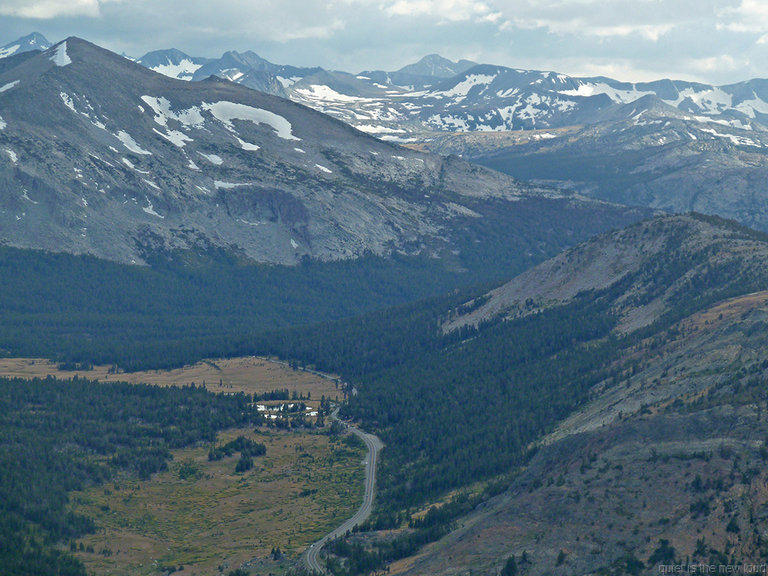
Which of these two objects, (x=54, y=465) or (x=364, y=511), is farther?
(x=54, y=465)

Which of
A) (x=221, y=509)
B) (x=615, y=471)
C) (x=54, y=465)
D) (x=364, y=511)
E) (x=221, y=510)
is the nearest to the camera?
(x=615, y=471)

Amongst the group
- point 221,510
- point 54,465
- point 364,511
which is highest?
point 54,465

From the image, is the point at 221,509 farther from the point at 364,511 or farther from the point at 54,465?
the point at 54,465

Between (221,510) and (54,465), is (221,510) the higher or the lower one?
the lower one

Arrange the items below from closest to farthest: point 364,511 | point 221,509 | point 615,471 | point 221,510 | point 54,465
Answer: point 615,471, point 364,511, point 221,510, point 221,509, point 54,465

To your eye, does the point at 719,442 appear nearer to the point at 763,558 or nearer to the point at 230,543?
the point at 763,558

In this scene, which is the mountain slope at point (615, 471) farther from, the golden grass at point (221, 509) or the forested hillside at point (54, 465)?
the forested hillside at point (54, 465)

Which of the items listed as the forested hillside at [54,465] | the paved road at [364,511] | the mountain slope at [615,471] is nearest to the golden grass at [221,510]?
the paved road at [364,511]

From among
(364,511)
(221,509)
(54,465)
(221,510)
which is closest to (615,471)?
(364,511)
